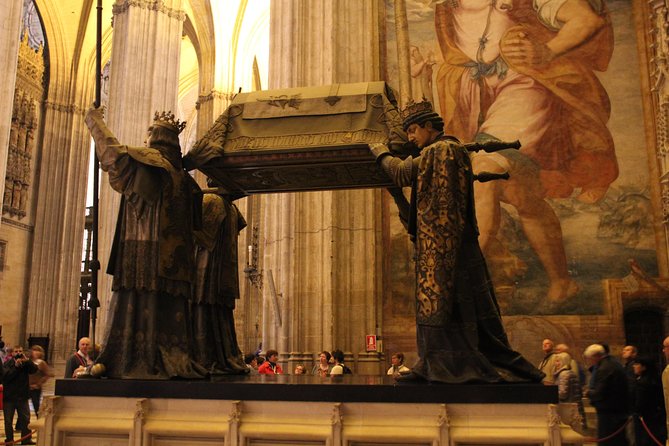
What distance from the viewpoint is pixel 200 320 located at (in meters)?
5.12

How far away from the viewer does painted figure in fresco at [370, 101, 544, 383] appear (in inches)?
152

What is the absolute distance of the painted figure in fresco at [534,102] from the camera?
11430 millimetres

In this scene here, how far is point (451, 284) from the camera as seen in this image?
3.90m

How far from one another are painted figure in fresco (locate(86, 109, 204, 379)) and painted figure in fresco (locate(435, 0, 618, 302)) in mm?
7794

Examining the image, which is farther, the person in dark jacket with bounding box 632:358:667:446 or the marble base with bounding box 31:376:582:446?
the person in dark jacket with bounding box 632:358:667:446

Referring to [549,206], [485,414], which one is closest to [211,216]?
[485,414]

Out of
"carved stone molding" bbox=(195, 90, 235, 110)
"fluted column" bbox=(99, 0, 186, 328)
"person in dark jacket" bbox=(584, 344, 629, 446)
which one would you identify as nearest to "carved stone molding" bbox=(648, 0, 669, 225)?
"person in dark jacket" bbox=(584, 344, 629, 446)

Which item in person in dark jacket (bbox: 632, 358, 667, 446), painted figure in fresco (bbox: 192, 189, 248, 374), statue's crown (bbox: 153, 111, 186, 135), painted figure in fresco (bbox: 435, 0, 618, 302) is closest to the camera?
statue's crown (bbox: 153, 111, 186, 135)

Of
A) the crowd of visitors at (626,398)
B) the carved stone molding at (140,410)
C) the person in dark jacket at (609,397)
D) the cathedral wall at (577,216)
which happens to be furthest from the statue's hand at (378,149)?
the cathedral wall at (577,216)

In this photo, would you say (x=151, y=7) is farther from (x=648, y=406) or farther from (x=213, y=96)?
(x=648, y=406)

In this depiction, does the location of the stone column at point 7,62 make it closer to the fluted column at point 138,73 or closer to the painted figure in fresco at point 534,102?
the fluted column at point 138,73

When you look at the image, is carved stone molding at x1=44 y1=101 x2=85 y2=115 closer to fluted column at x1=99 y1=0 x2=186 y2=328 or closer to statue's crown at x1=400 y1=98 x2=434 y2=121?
fluted column at x1=99 y1=0 x2=186 y2=328

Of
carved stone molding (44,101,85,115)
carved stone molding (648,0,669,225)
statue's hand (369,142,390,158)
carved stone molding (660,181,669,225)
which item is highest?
carved stone molding (44,101,85,115)

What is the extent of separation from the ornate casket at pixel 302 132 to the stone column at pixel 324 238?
6114 millimetres
